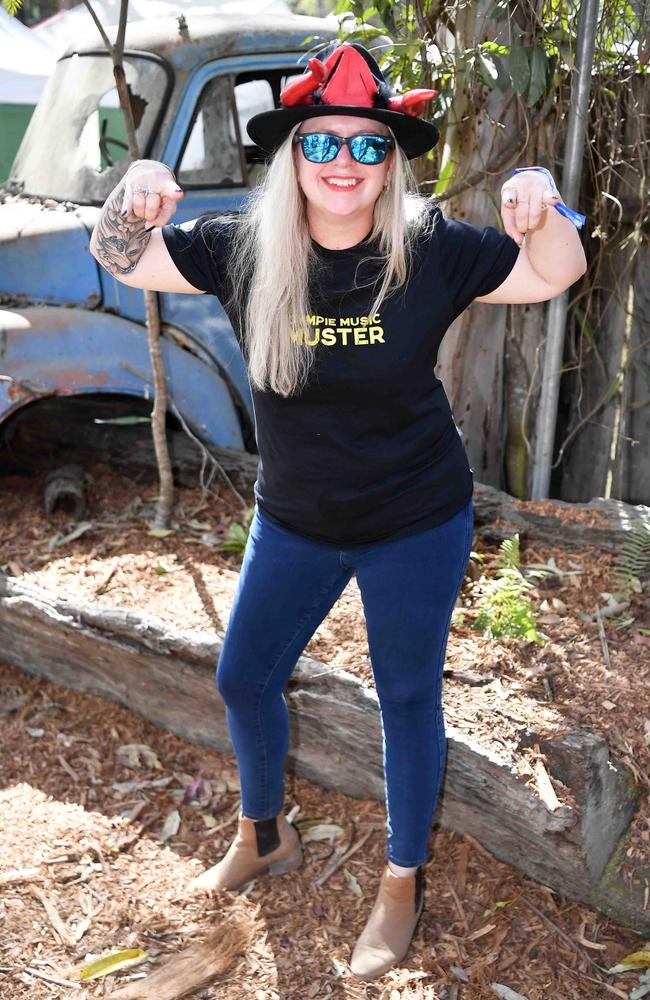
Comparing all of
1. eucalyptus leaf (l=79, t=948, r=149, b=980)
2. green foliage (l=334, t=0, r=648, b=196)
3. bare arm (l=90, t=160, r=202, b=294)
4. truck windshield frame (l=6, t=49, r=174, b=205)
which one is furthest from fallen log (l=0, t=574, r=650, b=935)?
green foliage (l=334, t=0, r=648, b=196)

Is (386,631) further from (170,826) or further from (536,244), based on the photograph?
(170,826)

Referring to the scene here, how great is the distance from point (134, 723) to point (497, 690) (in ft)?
4.64

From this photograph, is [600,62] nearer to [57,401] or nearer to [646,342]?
[646,342]

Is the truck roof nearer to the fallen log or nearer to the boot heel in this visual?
the fallen log

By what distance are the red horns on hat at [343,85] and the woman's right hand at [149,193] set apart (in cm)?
32

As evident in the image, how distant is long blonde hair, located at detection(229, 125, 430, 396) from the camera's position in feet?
6.91

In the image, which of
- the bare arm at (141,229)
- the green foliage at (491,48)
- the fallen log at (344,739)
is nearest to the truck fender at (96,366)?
the fallen log at (344,739)

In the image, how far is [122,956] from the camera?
2.64m

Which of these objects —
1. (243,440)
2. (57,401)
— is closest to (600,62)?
(243,440)

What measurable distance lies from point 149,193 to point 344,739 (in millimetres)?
1815

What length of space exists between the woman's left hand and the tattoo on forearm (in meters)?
0.80

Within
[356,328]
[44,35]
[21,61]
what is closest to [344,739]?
[356,328]

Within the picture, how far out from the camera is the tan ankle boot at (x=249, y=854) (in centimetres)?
280

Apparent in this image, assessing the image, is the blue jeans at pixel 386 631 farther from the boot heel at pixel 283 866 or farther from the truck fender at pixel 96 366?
the truck fender at pixel 96 366
